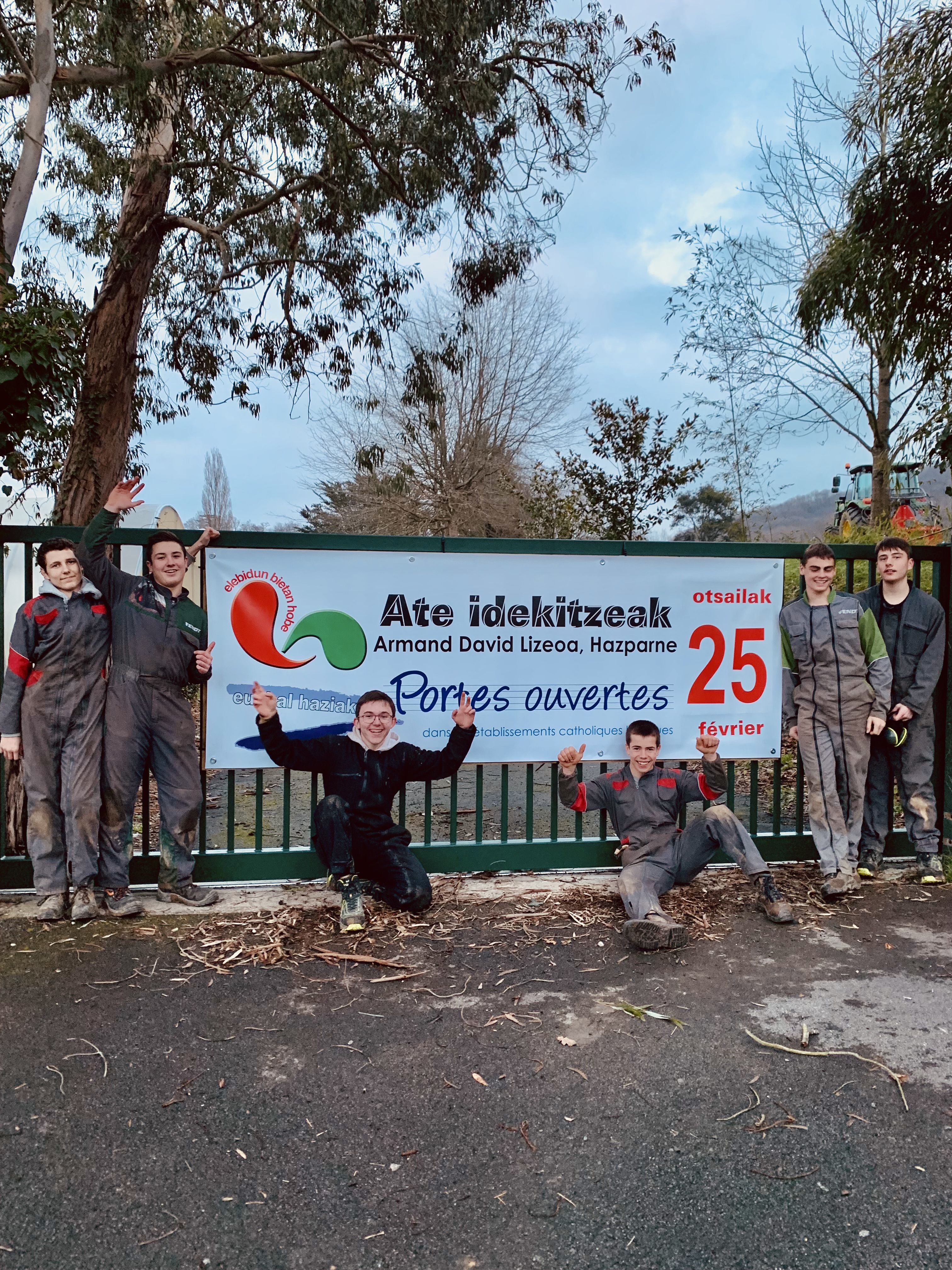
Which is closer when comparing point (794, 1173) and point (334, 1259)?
point (334, 1259)

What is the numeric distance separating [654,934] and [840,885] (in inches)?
54.8

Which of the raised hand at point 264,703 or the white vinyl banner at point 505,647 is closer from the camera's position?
the raised hand at point 264,703

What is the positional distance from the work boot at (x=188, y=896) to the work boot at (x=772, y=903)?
2.90 metres

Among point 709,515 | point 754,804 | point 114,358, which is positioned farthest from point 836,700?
point 709,515

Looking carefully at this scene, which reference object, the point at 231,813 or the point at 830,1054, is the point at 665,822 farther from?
the point at 231,813

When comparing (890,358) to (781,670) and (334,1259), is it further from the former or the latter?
(334,1259)

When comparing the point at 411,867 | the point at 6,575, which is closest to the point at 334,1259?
the point at 411,867

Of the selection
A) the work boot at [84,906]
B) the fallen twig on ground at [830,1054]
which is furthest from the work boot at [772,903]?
the work boot at [84,906]

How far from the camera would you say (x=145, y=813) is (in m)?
5.01

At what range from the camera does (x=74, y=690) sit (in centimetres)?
462

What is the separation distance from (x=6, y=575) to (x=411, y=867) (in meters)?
2.71

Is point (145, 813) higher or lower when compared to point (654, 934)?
higher

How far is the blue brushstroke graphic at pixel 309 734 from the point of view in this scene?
5.02m

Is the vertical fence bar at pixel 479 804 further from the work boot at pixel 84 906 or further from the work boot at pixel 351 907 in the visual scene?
the work boot at pixel 84 906
